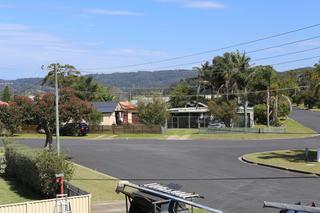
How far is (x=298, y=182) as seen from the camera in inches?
1025

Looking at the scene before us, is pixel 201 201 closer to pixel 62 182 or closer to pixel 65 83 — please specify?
pixel 62 182

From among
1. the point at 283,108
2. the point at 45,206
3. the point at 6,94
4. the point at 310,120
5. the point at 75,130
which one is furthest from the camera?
the point at 6,94

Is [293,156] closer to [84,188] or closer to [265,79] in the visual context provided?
[84,188]

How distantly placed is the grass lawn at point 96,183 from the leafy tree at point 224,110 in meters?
40.3

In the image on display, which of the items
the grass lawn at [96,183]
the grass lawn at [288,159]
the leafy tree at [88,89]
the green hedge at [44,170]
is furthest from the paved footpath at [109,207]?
the leafy tree at [88,89]

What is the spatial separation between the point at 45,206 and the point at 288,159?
73.1 feet

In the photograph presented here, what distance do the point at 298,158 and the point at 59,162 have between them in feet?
65.0

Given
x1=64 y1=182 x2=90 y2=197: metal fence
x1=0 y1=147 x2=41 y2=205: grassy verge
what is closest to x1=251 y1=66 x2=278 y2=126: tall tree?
x1=0 y1=147 x2=41 y2=205: grassy verge

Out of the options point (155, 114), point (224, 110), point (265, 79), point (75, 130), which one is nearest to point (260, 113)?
point (265, 79)

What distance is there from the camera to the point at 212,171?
99.8 feet

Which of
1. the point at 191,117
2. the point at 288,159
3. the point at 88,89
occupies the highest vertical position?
the point at 88,89

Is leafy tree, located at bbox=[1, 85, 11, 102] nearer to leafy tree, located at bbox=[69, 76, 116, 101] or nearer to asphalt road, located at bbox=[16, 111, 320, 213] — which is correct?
leafy tree, located at bbox=[69, 76, 116, 101]

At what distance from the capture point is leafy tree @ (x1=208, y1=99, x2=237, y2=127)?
69688 mm

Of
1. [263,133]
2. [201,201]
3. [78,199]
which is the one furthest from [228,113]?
[78,199]
